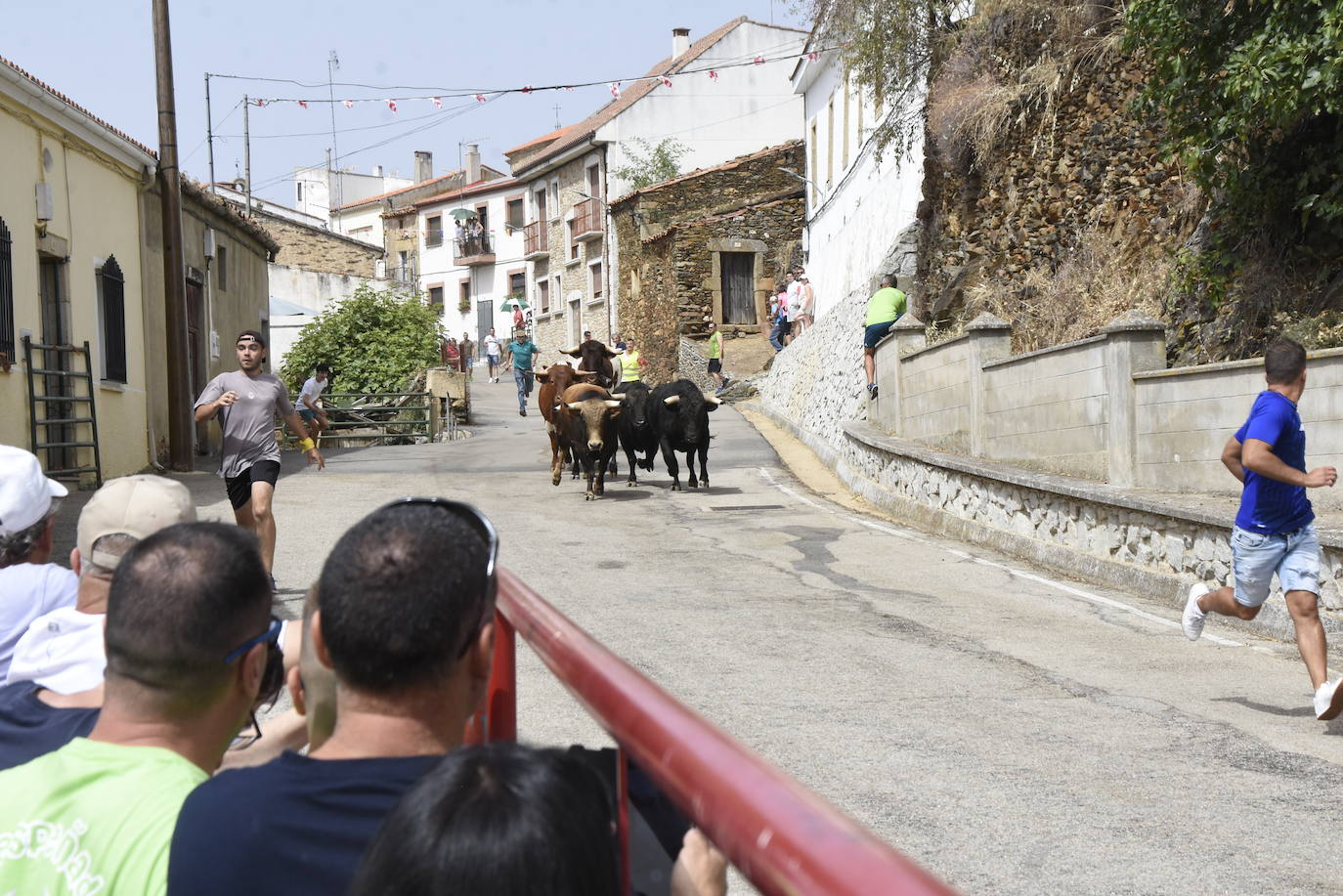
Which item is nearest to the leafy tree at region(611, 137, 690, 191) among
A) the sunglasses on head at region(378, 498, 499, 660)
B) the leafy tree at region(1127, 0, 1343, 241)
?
the leafy tree at region(1127, 0, 1343, 241)

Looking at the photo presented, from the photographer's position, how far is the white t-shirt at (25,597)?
3.81m

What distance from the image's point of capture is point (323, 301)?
51969 mm

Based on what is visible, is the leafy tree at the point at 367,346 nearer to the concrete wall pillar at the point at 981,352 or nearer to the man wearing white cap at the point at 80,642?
the concrete wall pillar at the point at 981,352

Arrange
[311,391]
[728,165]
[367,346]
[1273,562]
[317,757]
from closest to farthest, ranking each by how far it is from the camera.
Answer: [317,757], [1273,562], [311,391], [367,346], [728,165]

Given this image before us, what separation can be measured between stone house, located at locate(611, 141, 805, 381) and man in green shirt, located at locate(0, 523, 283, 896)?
40.6m

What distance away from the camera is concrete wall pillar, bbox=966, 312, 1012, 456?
15008 millimetres

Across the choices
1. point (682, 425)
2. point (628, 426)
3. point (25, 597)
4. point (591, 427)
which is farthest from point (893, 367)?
point (25, 597)

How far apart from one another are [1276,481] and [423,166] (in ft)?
262

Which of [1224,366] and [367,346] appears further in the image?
[367,346]

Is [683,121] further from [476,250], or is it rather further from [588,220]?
[476,250]

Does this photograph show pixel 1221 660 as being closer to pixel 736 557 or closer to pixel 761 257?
pixel 736 557

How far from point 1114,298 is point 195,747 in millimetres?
14207

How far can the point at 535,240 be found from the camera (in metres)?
59.3

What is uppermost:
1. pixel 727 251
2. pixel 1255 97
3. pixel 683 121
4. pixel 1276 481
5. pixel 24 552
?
pixel 683 121
